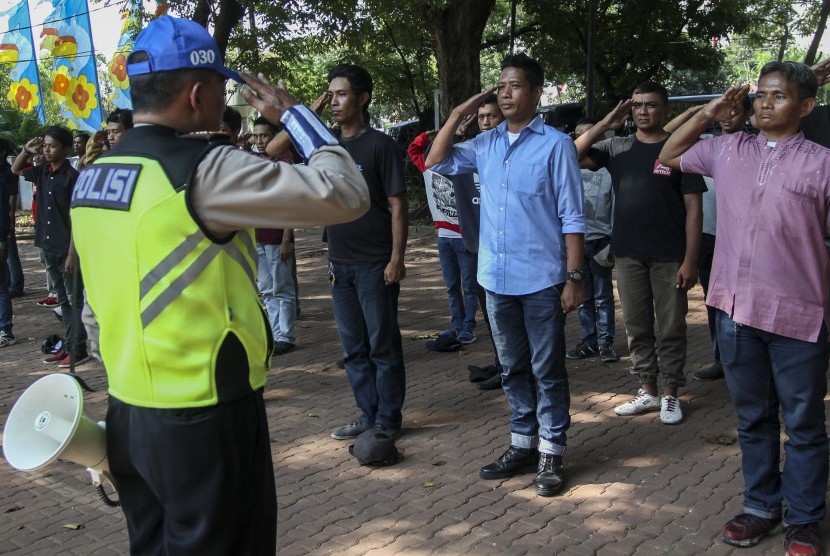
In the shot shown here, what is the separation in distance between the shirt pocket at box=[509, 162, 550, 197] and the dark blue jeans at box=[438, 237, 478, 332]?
122 inches

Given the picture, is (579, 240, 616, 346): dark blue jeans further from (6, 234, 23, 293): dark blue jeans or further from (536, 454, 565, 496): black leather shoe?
(6, 234, 23, 293): dark blue jeans

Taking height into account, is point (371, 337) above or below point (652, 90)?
below

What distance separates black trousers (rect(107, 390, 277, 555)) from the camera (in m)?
2.49

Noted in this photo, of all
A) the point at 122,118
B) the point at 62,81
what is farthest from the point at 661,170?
the point at 62,81

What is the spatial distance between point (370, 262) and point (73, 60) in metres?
23.2

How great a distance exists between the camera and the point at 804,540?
3.90m

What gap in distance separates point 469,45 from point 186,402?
575 inches

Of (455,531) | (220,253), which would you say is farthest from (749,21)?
(220,253)

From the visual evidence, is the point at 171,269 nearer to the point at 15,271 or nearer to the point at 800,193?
the point at 800,193

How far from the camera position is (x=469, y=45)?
53.3 feet

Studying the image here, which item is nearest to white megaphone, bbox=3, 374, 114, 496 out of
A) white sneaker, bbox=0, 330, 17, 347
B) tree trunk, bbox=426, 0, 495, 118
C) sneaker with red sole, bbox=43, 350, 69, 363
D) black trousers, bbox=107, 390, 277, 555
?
black trousers, bbox=107, 390, 277, 555

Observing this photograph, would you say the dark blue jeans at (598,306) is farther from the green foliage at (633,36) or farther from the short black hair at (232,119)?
the green foliage at (633,36)

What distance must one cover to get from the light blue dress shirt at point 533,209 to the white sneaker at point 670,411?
1.63 meters

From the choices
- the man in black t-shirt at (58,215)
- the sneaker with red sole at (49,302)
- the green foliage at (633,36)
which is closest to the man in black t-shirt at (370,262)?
the man in black t-shirt at (58,215)
